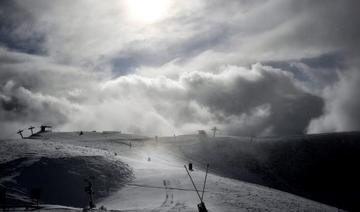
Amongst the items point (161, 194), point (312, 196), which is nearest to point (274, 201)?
point (161, 194)

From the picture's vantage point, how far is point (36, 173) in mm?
39938

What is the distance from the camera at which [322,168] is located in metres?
97.9

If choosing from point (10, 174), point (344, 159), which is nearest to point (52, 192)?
point (10, 174)

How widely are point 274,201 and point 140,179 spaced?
16912mm

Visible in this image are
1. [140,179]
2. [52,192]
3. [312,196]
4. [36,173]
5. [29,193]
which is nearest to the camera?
[29,193]

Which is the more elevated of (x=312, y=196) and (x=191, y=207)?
(x=191, y=207)

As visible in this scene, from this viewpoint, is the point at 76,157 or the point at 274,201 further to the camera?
the point at 76,157

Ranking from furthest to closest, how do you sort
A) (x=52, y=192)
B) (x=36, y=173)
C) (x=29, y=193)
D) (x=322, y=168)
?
(x=322, y=168) < (x=36, y=173) < (x=52, y=192) < (x=29, y=193)

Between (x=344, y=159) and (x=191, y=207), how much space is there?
86.9 metres

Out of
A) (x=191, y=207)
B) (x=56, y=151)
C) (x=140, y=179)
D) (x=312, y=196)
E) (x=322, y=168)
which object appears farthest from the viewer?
(x=322, y=168)

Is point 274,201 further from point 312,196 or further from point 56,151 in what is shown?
point 312,196

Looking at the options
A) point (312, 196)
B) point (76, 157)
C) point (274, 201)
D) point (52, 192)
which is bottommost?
point (312, 196)

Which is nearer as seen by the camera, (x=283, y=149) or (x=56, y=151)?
(x=56, y=151)

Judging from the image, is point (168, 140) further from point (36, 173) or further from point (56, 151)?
point (36, 173)
